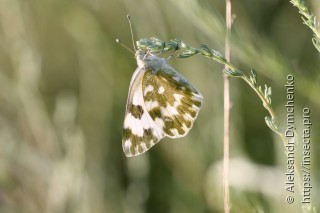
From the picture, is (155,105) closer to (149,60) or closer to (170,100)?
Result: (170,100)

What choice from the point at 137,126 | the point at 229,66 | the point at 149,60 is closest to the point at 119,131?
the point at 137,126

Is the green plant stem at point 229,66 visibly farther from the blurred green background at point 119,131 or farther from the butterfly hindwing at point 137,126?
the blurred green background at point 119,131

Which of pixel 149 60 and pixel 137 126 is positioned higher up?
pixel 149 60

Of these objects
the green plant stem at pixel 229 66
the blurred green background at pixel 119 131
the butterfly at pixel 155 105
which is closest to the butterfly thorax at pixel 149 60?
the butterfly at pixel 155 105

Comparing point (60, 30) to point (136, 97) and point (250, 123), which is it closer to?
point (250, 123)

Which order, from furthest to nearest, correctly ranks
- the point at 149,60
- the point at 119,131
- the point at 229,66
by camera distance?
the point at 119,131, the point at 149,60, the point at 229,66

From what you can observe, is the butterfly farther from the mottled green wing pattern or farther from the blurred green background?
the blurred green background

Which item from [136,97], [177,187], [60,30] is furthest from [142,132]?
[60,30]
